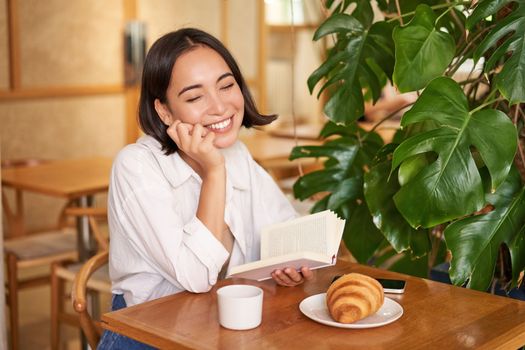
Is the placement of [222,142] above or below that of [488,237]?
above

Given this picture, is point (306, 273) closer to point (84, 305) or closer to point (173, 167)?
point (173, 167)

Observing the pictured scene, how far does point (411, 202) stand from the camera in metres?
A: 1.99

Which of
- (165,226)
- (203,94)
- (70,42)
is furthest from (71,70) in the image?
(165,226)

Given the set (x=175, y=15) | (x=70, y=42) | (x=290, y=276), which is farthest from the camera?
(x=175, y=15)

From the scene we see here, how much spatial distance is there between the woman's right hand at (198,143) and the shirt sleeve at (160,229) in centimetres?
10

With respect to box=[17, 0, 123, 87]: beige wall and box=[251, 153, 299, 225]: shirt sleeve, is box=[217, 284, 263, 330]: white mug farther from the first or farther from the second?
box=[17, 0, 123, 87]: beige wall

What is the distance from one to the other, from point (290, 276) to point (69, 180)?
7.15ft

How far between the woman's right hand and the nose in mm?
64

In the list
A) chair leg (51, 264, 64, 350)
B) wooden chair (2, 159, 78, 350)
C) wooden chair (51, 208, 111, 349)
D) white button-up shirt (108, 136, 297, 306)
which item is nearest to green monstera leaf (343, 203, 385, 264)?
white button-up shirt (108, 136, 297, 306)

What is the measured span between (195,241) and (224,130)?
31 centimetres

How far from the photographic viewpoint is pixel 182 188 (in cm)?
217

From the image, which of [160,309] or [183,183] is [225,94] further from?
[160,309]

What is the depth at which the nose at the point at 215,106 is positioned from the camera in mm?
2095

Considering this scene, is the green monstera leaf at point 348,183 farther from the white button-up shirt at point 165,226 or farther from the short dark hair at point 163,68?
the short dark hair at point 163,68
